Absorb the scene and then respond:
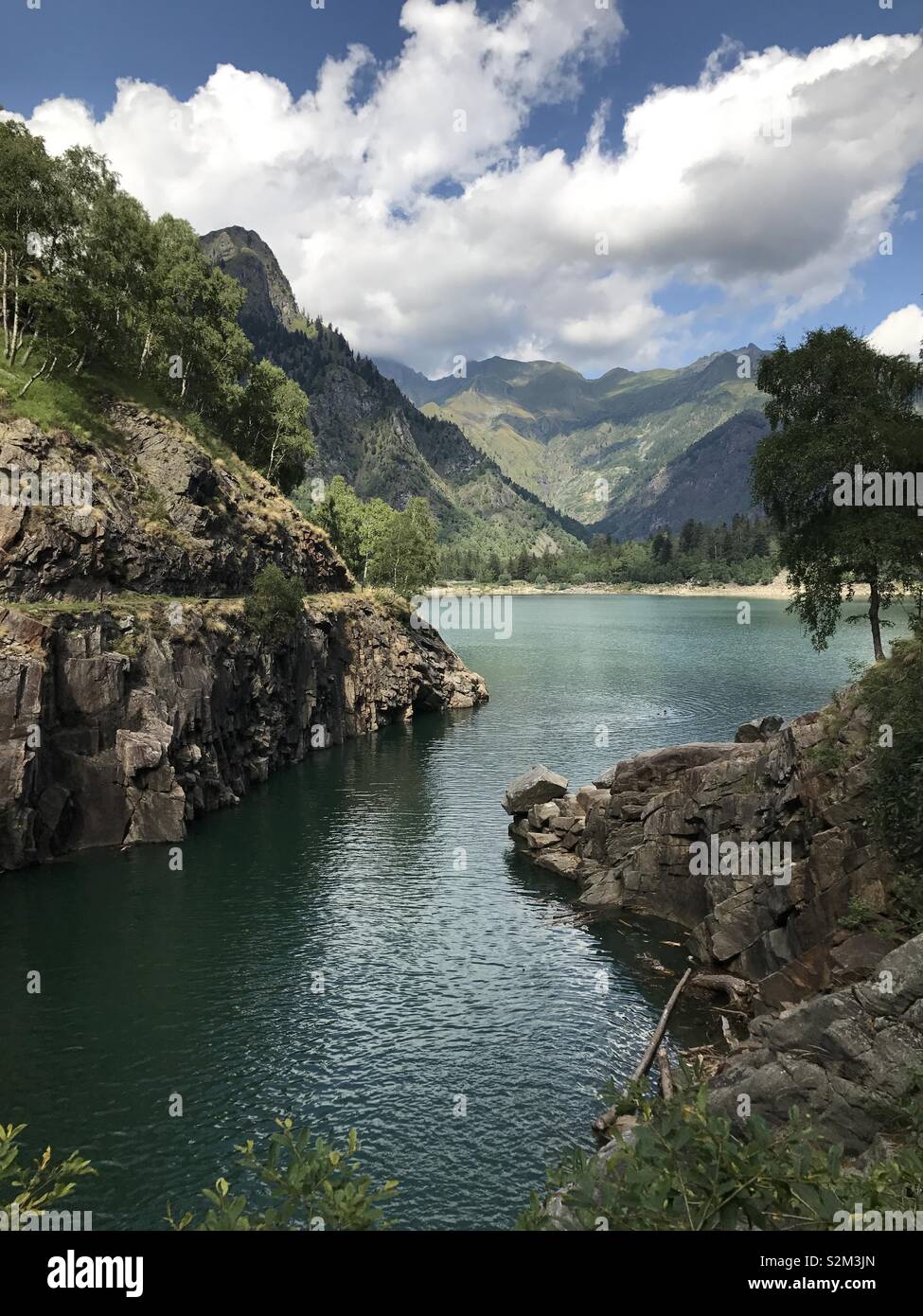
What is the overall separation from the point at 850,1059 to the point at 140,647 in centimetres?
6141

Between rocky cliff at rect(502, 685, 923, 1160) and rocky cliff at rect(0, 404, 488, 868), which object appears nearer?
rocky cliff at rect(502, 685, 923, 1160)

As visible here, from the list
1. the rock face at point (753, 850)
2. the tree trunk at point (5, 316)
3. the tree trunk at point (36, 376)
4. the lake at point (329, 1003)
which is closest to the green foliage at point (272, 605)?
the lake at point (329, 1003)

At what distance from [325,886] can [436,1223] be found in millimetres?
32277

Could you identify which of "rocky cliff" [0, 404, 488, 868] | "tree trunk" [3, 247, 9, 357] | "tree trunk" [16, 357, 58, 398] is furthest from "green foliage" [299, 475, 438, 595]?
"tree trunk" [3, 247, 9, 357]

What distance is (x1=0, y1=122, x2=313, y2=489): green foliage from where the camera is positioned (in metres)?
75.2

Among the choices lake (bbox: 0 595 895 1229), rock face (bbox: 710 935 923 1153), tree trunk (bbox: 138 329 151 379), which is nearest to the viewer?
rock face (bbox: 710 935 923 1153)

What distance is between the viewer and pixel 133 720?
66500 millimetres

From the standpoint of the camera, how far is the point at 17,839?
5750 centimetres

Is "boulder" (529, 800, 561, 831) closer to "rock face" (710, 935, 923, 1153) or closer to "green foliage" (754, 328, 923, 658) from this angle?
"green foliage" (754, 328, 923, 658)

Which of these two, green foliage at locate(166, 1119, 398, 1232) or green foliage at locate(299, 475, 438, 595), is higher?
green foliage at locate(299, 475, 438, 595)

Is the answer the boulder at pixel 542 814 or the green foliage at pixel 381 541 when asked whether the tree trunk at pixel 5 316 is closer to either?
the boulder at pixel 542 814

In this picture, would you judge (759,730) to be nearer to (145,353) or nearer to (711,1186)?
(711,1186)

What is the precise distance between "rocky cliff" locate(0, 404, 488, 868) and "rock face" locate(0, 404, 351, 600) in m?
0.17
